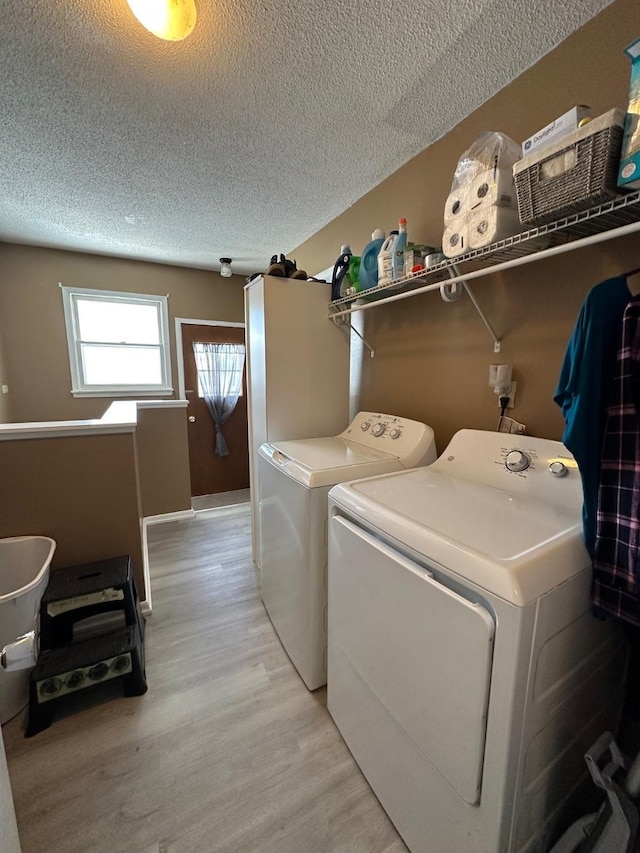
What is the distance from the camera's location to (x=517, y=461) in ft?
3.85

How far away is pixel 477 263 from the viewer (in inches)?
55.4

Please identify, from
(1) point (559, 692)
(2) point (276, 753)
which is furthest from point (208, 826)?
(1) point (559, 692)

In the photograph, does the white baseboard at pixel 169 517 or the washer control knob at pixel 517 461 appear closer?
the washer control knob at pixel 517 461

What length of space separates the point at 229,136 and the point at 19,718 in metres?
2.71

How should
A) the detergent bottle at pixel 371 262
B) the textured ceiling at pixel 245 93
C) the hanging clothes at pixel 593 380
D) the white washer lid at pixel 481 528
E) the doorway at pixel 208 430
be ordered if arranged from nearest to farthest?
the white washer lid at pixel 481 528
the hanging clothes at pixel 593 380
the textured ceiling at pixel 245 93
the detergent bottle at pixel 371 262
the doorway at pixel 208 430

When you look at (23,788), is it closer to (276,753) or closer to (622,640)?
(276,753)

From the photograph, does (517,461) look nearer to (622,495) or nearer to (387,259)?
(622,495)

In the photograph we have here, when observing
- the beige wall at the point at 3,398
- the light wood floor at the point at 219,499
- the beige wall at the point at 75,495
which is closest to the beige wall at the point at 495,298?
the beige wall at the point at 75,495

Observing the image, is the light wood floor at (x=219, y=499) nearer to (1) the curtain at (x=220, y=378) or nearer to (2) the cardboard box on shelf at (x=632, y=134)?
(1) the curtain at (x=220, y=378)

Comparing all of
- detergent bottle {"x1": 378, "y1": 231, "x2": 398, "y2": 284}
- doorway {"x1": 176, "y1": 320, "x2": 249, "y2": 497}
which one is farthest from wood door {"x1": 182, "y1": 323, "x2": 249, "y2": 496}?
detergent bottle {"x1": 378, "y1": 231, "x2": 398, "y2": 284}

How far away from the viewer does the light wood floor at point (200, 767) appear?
1041 mm

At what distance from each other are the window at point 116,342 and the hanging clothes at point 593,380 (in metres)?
3.84

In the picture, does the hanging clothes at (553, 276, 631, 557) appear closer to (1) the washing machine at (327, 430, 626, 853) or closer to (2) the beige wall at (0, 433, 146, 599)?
(1) the washing machine at (327, 430, 626, 853)

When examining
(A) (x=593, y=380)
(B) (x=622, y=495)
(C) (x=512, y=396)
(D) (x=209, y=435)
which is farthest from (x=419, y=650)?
(D) (x=209, y=435)
